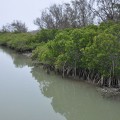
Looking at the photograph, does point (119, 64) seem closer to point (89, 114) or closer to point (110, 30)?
point (110, 30)

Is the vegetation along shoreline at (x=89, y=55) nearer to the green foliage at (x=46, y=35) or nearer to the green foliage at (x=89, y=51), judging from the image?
the green foliage at (x=89, y=51)

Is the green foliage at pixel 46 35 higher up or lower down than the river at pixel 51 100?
higher up

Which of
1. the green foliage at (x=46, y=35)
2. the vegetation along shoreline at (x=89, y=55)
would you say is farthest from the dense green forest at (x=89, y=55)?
the green foliage at (x=46, y=35)

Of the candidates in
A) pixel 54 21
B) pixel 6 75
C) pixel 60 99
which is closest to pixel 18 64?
pixel 6 75

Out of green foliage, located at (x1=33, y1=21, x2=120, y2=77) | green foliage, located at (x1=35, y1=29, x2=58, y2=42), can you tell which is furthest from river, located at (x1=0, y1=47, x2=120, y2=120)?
green foliage, located at (x1=35, y1=29, x2=58, y2=42)

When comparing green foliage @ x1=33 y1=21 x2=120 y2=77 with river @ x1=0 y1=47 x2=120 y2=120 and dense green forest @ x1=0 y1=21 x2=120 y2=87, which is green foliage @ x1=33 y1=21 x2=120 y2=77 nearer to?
dense green forest @ x1=0 y1=21 x2=120 y2=87

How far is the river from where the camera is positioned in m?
15.1

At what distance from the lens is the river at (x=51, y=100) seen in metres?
15.1

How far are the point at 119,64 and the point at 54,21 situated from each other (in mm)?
44609

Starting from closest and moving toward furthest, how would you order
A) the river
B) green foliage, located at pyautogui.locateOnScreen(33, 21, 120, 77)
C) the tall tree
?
the river, green foliage, located at pyautogui.locateOnScreen(33, 21, 120, 77), the tall tree

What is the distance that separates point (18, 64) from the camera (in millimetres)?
34438

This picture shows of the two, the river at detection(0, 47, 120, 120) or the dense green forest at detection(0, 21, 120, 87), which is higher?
the dense green forest at detection(0, 21, 120, 87)

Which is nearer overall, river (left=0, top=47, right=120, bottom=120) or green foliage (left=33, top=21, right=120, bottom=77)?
river (left=0, top=47, right=120, bottom=120)

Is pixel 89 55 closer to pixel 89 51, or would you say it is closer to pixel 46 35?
pixel 89 51
